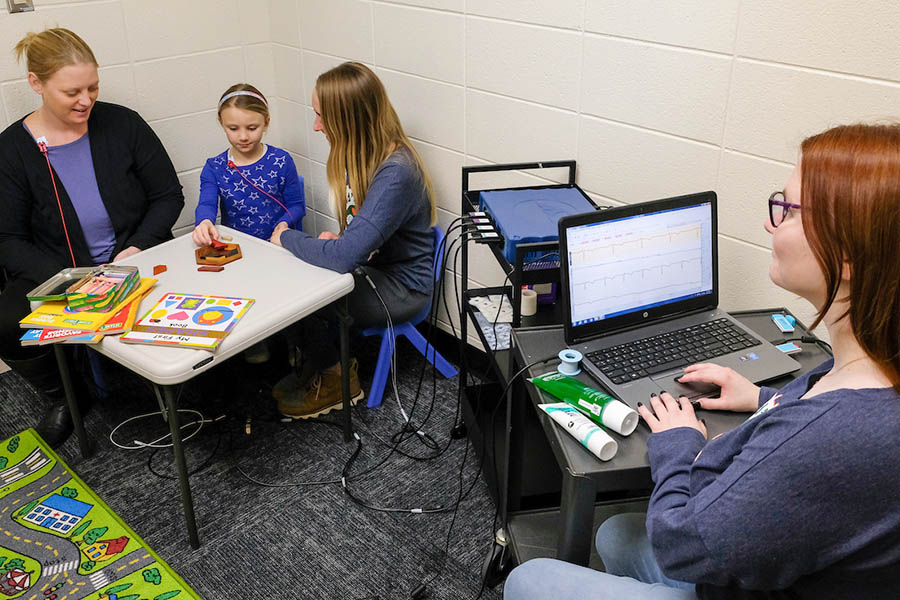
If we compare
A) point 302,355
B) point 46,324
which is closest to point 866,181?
point 46,324

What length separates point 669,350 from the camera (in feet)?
5.08

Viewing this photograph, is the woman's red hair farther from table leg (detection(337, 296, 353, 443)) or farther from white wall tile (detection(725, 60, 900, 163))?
table leg (detection(337, 296, 353, 443))

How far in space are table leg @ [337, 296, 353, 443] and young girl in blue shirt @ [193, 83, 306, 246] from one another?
0.65m

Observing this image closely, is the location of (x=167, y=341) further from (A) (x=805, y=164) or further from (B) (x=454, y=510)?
(A) (x=805, y=164)

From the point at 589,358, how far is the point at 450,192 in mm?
1302

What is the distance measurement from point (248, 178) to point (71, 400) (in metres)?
0.97

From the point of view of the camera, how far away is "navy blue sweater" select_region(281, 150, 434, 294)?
2.21 meters

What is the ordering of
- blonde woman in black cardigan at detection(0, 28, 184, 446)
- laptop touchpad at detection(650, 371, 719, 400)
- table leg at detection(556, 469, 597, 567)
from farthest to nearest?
1. blonde woman in black cardigan at detection(0, 28, 184, 446)
2. laptop touchpad at detection(650, 371, 719, 400)
3. table leg at detection(556, 469, 597, 567)

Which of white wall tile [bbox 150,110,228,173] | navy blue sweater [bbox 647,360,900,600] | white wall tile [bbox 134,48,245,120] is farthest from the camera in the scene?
white wall tile [bbox 150,110,228,173]

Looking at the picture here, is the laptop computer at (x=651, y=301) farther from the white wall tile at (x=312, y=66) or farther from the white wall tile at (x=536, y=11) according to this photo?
the white wall tile at (x=312, y=66)

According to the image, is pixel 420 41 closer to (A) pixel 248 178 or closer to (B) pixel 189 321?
(A) pixel 248 178

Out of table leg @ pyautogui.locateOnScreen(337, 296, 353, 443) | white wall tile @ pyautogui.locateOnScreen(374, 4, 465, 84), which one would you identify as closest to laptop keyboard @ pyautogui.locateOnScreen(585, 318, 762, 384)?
table leg @ pyautogui.locateOnScreen(337, 296, 353, 443)

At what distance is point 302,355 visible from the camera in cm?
277

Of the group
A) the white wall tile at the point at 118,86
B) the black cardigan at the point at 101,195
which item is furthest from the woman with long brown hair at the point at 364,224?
the white wall tile at the point at 118,86
